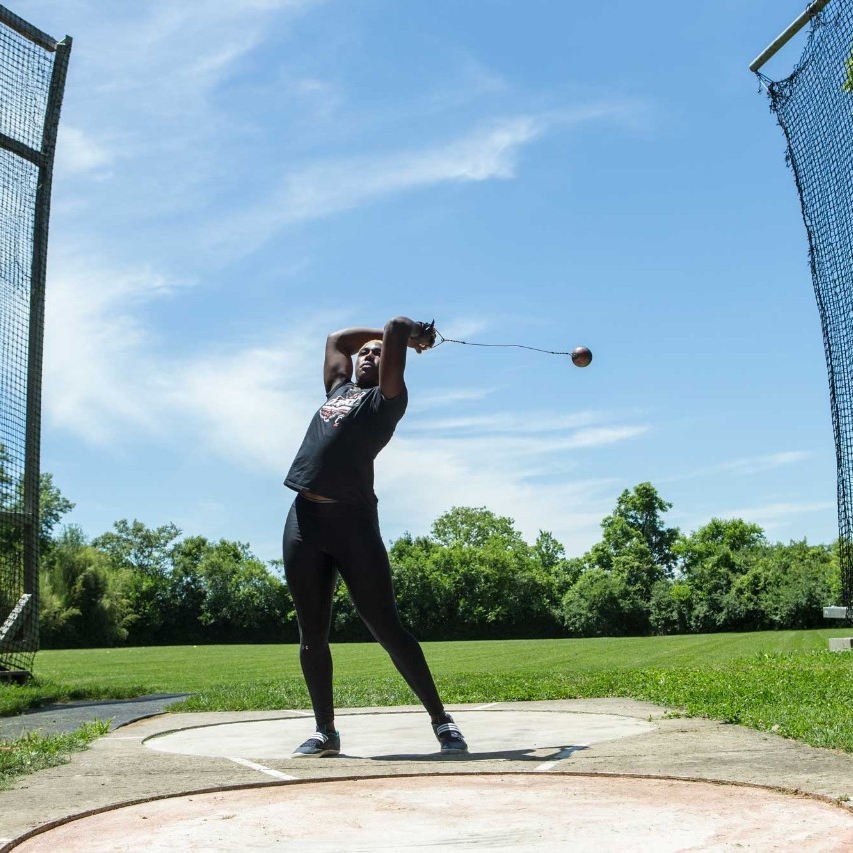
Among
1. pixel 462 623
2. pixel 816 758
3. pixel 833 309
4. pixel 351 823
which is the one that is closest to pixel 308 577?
pixel 351 823

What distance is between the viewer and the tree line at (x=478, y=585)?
50.9 m

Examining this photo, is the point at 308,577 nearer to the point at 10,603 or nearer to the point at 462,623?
the point at 10,603

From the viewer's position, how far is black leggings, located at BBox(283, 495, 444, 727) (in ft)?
16.1

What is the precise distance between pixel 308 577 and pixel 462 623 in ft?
186

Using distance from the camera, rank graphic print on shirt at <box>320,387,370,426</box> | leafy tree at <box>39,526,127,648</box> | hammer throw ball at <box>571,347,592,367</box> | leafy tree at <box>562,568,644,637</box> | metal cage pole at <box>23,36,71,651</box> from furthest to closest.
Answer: leafy tree at <box>562,568,644,637</box>, leafy tree at <box>39,526,127,648</box>, metal cage pole at <box>23,36,71,651</box>, hammer throw ball at <box>571,347,592,367</box>, graphic print on shirt at <box>320,387,370,426</box>

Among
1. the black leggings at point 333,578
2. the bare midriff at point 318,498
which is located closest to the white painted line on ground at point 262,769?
the black leggings at point 333,578

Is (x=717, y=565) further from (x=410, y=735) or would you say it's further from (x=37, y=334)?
(x=410, y=735)

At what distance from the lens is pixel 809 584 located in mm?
48750

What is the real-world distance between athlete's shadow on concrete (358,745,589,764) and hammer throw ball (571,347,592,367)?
218 cm

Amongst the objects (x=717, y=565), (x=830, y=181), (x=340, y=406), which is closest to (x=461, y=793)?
(x=340, y=406)

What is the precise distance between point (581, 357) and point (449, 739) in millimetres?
2340

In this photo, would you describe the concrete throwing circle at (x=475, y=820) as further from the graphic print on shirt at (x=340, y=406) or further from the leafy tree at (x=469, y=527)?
the leafy tree at (x=469, y=527)

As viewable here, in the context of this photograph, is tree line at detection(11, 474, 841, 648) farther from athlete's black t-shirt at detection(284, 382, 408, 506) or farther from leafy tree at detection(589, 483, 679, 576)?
athlete's black t-shirt at detection(284, 382, 408, 506)

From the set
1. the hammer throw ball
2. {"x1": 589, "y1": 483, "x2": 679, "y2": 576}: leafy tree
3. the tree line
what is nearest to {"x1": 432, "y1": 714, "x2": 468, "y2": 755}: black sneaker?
the hammer throw ball
